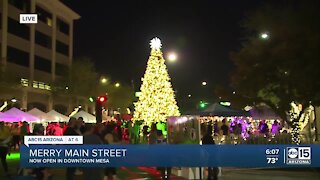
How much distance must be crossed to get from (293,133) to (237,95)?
4327mm

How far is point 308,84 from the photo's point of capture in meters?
16.3

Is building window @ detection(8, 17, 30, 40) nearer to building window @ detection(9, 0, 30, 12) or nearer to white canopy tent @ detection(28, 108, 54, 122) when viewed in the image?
building window @ detection(9, 0, 30, 12)

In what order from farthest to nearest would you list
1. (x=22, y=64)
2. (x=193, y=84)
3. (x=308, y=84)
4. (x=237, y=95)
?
1. (x=193, y=84)
2. (x=22, y=64)
3. (x=237, y=95)
4. (x=308, y=84)

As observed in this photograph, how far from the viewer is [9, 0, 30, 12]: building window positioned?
49562mm

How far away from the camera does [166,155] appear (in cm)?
1135

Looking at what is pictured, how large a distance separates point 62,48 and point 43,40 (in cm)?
662

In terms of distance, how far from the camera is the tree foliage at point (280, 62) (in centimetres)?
1545

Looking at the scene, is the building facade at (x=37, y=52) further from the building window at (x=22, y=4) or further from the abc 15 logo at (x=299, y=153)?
the abc 15 logo at (x=299, y=153)

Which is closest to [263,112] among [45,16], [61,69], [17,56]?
[17,56]

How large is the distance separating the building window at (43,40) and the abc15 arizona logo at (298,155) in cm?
4841

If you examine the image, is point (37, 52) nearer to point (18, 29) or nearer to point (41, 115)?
point (18, 29)

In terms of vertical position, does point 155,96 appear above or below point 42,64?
below

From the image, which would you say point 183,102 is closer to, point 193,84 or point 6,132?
point 193,84

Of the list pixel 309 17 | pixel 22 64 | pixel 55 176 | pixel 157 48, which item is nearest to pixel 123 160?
pixel 55 176
